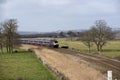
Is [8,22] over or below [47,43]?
over

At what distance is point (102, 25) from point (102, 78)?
69.0 meters

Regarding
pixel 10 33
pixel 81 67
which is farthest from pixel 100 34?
pixel 81 67

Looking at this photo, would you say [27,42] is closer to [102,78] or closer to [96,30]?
[96,30]

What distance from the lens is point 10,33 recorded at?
96625 millimetres

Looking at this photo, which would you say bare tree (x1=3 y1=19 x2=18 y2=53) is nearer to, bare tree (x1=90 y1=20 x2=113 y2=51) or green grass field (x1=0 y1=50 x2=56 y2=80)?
bare tree (x1=90 y1=20 x2=113 y2=51)

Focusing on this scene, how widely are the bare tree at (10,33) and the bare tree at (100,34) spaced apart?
2173 centimetres

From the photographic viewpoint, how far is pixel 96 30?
96938 millimetres

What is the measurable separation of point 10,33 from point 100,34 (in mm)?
24932

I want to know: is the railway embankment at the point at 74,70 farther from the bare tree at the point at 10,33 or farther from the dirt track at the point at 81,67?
the bare tree at the point at 10,33

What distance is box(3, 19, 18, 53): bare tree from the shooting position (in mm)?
92500

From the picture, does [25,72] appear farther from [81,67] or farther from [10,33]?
[10,33]

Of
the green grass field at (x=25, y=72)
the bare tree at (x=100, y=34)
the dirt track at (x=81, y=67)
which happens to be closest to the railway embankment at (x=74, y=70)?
the dirt track at (x=81, y=67)

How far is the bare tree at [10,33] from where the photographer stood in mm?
92500

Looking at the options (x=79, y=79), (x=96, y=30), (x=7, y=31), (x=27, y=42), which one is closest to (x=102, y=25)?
(x=96, y=30)
